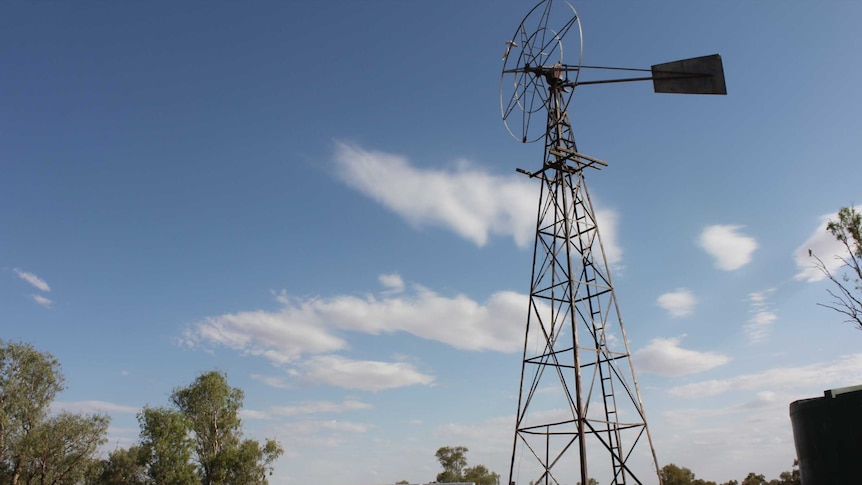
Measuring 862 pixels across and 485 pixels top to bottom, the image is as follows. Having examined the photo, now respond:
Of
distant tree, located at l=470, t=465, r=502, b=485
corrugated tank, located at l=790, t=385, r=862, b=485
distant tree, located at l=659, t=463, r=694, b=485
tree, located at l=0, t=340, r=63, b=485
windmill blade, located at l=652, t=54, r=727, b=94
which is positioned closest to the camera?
corrugated tank, located at l=790, t=385, r=862, b=485

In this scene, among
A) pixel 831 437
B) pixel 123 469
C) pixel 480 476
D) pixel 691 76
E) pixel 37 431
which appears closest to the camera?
pixel 831 437

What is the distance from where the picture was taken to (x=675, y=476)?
49406 mm

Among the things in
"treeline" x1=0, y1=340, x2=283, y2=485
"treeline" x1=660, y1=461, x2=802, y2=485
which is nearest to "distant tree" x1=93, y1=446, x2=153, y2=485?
"treeline" x1=0, y1=340, x2=283, y2=485

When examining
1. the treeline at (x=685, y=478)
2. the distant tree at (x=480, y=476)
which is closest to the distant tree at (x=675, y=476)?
the treeline at (x=685, y=478)

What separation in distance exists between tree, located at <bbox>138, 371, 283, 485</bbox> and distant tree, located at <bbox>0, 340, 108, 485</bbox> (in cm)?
378

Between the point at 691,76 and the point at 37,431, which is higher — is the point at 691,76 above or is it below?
above

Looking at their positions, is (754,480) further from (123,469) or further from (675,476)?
(123,469)

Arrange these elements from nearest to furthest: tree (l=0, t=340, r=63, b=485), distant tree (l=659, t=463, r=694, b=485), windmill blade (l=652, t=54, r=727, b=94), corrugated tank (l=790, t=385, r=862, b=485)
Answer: corrugated tank (l=790, t=385, r=862, b=485), windmill blade (l=652, t=54, r=727, b=94), tree (l=0, t=340, r=63, b=485), distant tree (l=659, t=463, r=694, b=485)

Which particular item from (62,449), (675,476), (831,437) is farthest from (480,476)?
(831,437)

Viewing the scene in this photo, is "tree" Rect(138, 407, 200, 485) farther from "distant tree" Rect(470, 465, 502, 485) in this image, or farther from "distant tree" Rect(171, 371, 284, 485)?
"distant tree" Rect(470, 465, 502, 485)

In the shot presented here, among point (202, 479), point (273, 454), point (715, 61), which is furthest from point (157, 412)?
point (715, 61)

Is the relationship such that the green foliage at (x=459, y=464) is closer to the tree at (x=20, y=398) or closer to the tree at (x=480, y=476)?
the tree at (x=480, y=476)

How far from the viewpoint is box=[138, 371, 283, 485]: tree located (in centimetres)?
4006

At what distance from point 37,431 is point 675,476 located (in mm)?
47917
